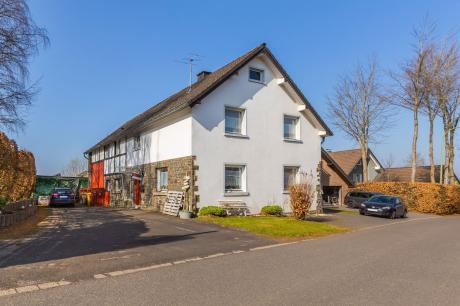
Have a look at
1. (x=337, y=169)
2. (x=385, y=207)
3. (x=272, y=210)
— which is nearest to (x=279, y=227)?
(x=272, y=210)

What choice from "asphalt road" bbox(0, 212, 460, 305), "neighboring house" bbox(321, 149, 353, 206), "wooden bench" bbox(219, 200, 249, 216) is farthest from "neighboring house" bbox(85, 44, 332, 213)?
"neighboring house" bbox(321, 149, 353, 206)

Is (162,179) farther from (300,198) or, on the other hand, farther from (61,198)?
(61,198)

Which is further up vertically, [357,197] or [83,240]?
[357,197]

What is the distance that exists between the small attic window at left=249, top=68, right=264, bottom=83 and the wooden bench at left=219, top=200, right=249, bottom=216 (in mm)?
7006

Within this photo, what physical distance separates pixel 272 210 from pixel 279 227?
15.0 feet

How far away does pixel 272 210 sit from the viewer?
20.0m

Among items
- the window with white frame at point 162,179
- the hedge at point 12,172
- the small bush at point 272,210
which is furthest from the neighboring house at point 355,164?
the hedge at point 12,172

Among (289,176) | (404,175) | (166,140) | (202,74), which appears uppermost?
(202,74)

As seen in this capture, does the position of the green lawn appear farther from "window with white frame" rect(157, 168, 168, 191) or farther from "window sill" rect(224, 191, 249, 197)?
"window with white frame" rect(157, 168, 168, 191)

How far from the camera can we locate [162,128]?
867 inches

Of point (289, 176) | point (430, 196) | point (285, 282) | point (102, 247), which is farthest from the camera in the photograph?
point (430, 196)

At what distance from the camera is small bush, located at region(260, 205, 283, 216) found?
65.9 feet

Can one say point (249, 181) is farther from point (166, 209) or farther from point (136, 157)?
point (136, 157)

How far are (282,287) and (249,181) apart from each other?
1375 centimetres
